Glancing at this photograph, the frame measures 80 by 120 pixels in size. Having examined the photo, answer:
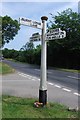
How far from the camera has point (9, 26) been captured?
57.8 m

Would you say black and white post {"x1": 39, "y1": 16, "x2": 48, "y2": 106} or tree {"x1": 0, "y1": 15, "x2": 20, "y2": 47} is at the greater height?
tree {"x1": 0, "y1": 15, "x2": 20, "y2": 47}

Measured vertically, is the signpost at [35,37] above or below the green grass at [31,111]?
above

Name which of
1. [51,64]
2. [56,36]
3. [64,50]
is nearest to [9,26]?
[51,64]

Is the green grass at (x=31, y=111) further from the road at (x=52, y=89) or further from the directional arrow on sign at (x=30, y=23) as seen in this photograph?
the directional arrow on sign at (x=30, y=23)

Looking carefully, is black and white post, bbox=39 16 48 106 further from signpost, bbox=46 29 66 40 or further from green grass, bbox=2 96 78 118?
green grass, bbox=2 96 78 118

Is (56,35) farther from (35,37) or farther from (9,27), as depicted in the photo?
(9,27)

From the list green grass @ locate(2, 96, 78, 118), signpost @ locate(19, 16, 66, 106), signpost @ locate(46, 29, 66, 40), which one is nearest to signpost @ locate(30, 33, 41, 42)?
signpost @ locate(19, 16, 66, 106)

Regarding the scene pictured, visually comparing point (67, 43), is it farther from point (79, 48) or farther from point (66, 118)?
point (66, 118)

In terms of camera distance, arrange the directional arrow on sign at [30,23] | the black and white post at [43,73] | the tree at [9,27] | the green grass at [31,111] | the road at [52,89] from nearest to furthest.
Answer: the green grass at [31,111]
the black and white post at [43,73]
the directional arrow on sign at [30,23]
the road at [52,89]
the tree at [9,27]

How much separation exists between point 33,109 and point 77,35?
34.1 m

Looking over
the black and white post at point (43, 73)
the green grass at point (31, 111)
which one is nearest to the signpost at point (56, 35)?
the black and white post at point (43, 73)

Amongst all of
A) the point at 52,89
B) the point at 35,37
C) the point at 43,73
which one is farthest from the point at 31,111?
the point at 52,89

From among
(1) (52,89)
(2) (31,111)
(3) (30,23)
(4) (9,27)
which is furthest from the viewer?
(4) (9,27)

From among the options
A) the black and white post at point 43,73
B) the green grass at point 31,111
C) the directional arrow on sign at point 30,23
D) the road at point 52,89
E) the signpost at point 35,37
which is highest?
the directional arrow on sign at point 30,23
